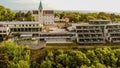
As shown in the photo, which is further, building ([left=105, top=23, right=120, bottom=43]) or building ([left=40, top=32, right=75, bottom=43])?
building ([left=105, top=23, right=120, bottom=43])

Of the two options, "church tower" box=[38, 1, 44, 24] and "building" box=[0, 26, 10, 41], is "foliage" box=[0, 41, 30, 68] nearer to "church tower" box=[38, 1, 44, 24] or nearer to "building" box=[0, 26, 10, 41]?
"building" box=[0, 26, 10, 41]

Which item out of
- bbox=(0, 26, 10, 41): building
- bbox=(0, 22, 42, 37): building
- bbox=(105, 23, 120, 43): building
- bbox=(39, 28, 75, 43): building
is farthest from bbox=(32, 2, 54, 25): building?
bbox=(105, 23, 120, 43): building

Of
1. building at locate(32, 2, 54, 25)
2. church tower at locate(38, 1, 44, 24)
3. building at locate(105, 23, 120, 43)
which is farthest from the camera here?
building at locate(32, 2, 54, 25)

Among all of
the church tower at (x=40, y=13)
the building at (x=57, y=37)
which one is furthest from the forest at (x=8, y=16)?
the building at (x=57, y=37)

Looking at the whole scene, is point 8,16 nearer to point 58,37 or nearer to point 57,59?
point 58,37

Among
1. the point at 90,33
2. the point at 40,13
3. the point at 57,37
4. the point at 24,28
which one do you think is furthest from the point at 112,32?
the point at 40,13

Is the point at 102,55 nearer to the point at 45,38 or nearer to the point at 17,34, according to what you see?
the point at 45,38

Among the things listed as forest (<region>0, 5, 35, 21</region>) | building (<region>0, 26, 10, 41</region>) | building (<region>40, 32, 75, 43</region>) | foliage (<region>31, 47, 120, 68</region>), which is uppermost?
forest (<region>0, 5, 35, 21</region>)

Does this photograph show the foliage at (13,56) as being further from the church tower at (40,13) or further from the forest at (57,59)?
the church tower at (40,13)
